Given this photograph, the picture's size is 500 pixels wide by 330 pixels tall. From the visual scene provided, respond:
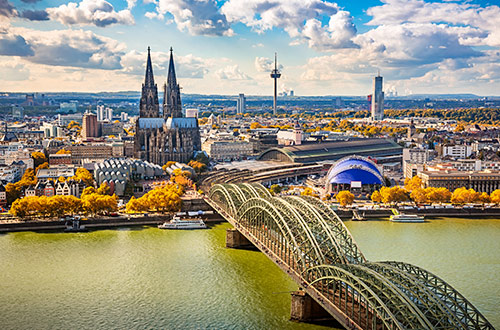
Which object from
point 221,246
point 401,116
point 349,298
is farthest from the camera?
point 401,116

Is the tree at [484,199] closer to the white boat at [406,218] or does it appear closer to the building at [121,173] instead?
the white boat at [406,218]

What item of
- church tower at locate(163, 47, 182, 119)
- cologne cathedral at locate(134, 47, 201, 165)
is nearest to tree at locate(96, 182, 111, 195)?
cologne cathedral at locate(134, 47, 201, 165)

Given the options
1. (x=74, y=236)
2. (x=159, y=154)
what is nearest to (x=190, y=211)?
(x=74, y=236)

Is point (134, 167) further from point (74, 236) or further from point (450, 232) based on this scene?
point (450, 232)

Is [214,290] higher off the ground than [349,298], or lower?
lower

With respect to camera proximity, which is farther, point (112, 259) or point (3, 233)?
point (3, 233)

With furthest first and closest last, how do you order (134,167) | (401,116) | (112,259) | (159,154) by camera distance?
(401,116), (159,154), (134,167), (112,259)

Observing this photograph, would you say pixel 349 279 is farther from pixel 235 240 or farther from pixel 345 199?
pixel 345 199
